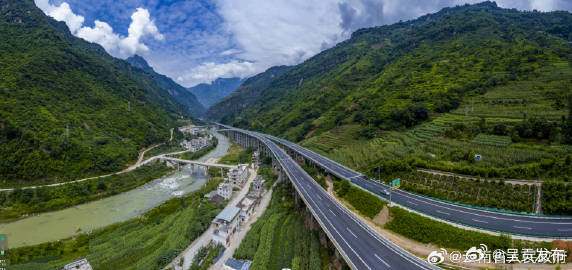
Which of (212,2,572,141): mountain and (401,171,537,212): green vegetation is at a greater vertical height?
(212,2,572,141): mountain

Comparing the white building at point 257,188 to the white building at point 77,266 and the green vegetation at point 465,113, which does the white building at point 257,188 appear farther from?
the white building at point 77,266

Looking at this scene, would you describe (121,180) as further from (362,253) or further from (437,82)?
(437,82)

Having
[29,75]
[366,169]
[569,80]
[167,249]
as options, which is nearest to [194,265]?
[167,249]

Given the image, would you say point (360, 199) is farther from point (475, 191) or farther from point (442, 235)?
point (475, 191)

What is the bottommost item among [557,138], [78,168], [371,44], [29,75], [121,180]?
[121,180]

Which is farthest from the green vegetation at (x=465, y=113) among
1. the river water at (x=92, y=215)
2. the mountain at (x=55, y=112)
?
the mountain at (x=55, y=112)

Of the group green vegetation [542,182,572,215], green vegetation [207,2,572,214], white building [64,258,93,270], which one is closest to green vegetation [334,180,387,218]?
green vegetation [207,2,572,214]

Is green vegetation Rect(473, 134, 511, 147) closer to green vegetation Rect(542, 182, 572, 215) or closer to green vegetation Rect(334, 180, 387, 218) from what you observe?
green vegetation Rect(542, 182, 572, 215)
